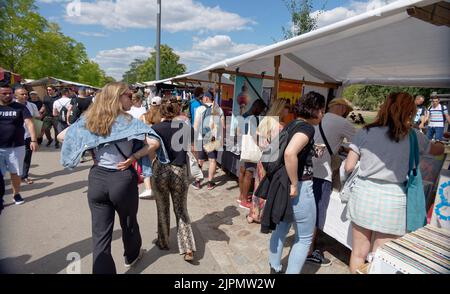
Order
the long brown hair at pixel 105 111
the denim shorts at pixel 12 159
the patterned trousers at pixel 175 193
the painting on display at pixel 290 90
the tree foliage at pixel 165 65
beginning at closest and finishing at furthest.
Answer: the long brown hair at pixel 105 111
the patterned trousers at pixel 175 193
the denim shorts at pixel 12 159
the painting on display at pixel 290 90
the tree foliage at pixel 165 65

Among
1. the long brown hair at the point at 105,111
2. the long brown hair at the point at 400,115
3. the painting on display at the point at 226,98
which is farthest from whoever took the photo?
the painting on display at the point at 226,98

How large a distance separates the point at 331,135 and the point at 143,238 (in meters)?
2.58

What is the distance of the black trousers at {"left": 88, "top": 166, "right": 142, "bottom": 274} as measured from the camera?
2.19m

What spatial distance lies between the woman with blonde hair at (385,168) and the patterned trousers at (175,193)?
5.46 ft

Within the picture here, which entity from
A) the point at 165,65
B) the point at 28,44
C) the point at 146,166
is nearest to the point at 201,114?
the point at 146,166

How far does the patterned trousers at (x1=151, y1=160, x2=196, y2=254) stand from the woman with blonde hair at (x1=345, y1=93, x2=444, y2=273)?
1.66 metres

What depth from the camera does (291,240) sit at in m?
3.48

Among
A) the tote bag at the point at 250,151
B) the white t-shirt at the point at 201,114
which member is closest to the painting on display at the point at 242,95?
the white t-shirt at the point at 201,114

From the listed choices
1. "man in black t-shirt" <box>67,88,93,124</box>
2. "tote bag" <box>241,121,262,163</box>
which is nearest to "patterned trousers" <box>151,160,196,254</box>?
"tote bag" <box>241,121,262,163</box>

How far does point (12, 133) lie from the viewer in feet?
12.8

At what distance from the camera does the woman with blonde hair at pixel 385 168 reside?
6.59 ft

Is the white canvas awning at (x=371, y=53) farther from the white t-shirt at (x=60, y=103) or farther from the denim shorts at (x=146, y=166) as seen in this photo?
the white t-shirt at (x=60, y=103)

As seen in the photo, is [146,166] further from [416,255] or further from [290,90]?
[290,90]
